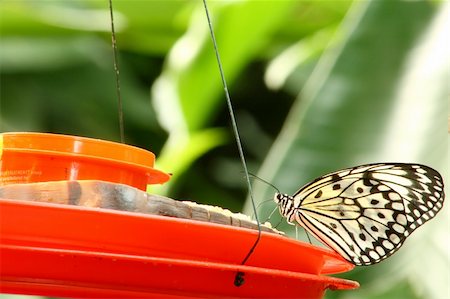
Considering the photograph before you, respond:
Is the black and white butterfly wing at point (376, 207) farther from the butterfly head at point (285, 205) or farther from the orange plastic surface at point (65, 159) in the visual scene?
the orange plastic surface at point (65, 159)

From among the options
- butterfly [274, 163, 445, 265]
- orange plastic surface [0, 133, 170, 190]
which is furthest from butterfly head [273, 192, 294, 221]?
orange plastic surface [0, 133, 170, 190]

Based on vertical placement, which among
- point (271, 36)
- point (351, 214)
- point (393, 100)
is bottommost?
point (351, 214)

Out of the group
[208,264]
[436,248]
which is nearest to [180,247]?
[208,264]

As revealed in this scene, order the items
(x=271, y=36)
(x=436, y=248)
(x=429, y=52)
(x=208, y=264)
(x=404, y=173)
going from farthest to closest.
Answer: (x=271, y=36), (x=429, y=52), (x=436, y=248), (x=404, y=173), (x=208, y=264)

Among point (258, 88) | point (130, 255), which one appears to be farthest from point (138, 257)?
point (258, 88)

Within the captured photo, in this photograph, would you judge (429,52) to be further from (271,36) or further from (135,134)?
(135,134)

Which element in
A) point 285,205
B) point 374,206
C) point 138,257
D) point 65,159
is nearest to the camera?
point 138,257

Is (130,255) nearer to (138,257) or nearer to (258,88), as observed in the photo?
(138,257)
